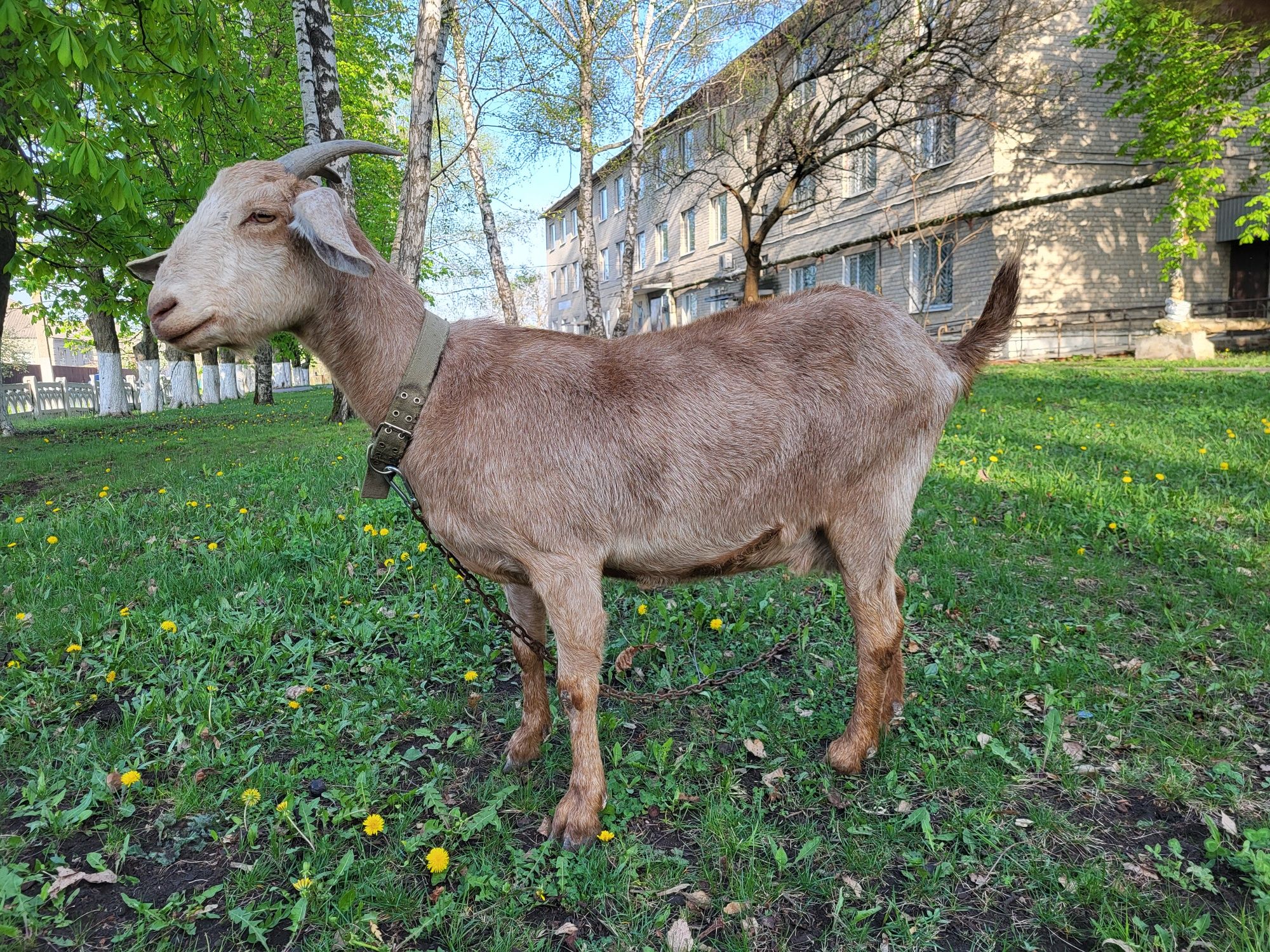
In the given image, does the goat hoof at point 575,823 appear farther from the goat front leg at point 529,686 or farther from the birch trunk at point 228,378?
the birch trunk at point 228,378

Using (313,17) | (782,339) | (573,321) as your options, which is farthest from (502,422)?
(573,321)

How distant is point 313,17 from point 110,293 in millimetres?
4746

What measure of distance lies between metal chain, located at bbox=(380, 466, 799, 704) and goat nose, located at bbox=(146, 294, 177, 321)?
83 centimetres

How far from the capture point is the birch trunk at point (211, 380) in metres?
23.7

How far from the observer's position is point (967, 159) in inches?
827

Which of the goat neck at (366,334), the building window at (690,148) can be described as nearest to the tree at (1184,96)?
the building window at (690,148)

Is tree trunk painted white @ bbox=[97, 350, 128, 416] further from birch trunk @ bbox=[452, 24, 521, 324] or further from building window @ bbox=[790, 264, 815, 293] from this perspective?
building window @ bbox=[790, 264, 815, 293]

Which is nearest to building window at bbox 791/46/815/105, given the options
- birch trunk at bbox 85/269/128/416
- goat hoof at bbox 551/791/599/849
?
goat hoof at bbox 551/791/599/849

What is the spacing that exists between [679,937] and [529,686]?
1169 millimetres

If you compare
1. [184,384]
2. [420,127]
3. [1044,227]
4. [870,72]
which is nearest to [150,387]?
[184,384]

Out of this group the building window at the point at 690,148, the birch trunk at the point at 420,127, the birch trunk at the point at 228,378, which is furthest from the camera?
the birch trunk at the point at 228,378

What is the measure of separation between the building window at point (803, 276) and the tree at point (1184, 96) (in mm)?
10640

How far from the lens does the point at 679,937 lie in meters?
2.11

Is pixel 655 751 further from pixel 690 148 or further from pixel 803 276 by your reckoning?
pixel 803 276
